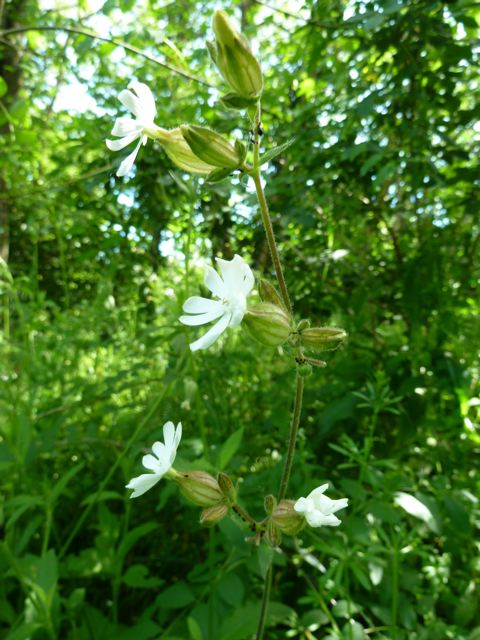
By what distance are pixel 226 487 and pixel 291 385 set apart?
2.52 feet

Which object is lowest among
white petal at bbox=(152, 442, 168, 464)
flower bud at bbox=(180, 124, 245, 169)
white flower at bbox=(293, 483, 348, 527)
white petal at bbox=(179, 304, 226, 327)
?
white flower at bbox=(293, 483, 348, 527)

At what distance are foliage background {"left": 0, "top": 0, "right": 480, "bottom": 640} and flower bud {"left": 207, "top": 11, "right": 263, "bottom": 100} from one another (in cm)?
43

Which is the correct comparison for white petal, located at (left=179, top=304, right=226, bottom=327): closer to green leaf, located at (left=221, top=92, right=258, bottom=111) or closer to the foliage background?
green leaf, located at (left=221, top=92, right=258, bottom=111)

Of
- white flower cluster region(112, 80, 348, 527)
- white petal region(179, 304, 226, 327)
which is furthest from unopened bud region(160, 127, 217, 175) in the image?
white petal region(179, 304, 226, 327)

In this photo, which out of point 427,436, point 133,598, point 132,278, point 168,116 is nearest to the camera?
point 133,598

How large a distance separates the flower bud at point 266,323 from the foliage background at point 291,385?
42 cm

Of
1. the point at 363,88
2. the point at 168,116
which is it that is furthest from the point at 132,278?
the point at 363,88

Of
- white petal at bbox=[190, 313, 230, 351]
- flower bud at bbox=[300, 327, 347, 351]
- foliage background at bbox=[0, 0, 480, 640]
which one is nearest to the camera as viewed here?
white petal at bbox=[190, 313, 230, 351]

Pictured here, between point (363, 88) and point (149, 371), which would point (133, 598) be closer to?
point (149, 371)

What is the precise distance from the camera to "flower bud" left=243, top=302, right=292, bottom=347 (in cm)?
60

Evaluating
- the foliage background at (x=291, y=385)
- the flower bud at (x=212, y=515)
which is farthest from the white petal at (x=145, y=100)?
the flower bud at (x=212, y=515)

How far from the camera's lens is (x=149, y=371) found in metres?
1.81

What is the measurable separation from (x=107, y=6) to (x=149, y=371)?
106 cm

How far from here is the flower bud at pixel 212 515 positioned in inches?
25.1
